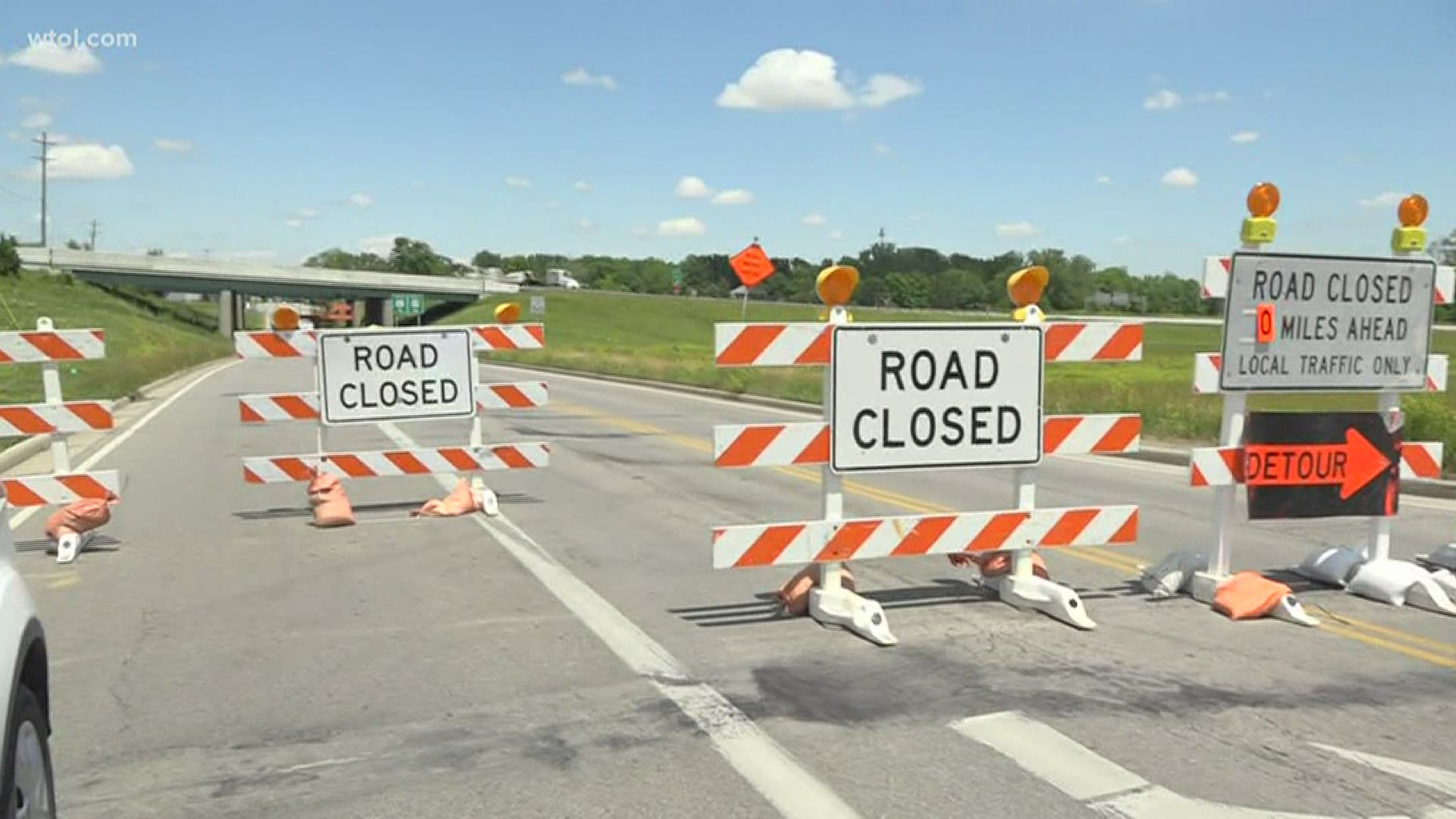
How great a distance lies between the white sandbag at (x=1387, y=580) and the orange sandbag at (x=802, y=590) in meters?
3.43

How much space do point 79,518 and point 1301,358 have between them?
28.7 feet

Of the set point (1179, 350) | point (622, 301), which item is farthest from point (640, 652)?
point (622, 301)

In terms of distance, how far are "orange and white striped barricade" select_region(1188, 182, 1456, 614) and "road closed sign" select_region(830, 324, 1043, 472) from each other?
1.07 metres

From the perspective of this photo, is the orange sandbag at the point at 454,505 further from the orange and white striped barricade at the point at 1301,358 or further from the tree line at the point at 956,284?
the tree line at the point at 956,284

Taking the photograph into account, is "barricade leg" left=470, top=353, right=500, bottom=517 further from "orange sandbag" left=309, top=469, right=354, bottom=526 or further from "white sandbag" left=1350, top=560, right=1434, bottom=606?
"white sandbag" left=1350, top=560, right=1434, bottom=606

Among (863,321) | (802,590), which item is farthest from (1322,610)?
(863,321)

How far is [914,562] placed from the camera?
8.72m

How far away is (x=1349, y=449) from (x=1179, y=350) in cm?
5921

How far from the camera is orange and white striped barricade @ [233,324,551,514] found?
10859mm

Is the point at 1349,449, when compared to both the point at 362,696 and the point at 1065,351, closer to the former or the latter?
the point at 1065,351

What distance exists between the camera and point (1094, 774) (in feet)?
14.9

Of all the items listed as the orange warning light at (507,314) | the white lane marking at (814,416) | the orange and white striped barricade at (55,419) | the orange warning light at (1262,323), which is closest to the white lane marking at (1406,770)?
the orange warning light at (1262,323)

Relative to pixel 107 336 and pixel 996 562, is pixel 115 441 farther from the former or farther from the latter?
pixel 107 336

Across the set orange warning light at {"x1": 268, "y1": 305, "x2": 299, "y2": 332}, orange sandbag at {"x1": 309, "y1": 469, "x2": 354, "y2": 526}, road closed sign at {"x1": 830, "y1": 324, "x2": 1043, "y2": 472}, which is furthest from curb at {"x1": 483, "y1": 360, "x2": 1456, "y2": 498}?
orange warning light at {"x1": 268, "y1": 305, "x2": 299, "y2": 332}
